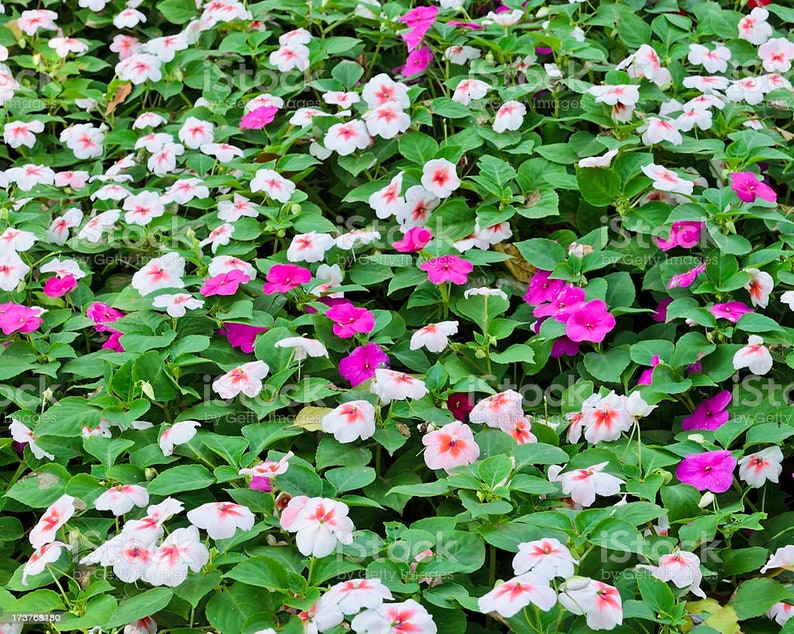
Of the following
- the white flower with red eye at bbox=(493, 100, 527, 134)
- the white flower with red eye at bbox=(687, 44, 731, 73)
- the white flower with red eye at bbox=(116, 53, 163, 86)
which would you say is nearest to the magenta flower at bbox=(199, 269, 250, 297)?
the white flower with red eye at bbox=(493, 100, 527, 134)

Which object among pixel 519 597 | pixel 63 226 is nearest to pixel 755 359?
pixel 519 597

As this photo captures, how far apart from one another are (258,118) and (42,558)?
1.61 m

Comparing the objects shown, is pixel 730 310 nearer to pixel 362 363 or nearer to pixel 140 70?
pixel 362 363

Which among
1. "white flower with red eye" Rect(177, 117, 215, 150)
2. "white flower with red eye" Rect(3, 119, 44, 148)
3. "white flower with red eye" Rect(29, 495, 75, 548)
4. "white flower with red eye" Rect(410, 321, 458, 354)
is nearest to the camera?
"white flower with red eye" Rect(29, 495, 75, 548)

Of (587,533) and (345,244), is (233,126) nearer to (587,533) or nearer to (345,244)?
(345,244)

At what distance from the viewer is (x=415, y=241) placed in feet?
8.46

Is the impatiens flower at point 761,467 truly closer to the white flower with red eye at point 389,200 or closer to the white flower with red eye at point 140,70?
the white flower with red eye at point 389,200

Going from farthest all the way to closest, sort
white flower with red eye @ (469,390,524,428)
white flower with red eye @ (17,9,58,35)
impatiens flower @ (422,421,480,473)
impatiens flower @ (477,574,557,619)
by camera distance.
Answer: white flower with red eye @ (17,9,58,35), white flower with red eye @ (469,390,524,428), impatiens flower @ (422,421,480,473), impatiens flower @ (477,574,557,619)

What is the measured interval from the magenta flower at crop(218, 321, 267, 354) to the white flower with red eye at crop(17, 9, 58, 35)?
5.78ft

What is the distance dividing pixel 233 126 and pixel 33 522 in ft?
4.54

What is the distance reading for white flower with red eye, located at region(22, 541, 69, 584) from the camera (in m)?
1.83

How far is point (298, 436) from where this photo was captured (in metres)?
2.25

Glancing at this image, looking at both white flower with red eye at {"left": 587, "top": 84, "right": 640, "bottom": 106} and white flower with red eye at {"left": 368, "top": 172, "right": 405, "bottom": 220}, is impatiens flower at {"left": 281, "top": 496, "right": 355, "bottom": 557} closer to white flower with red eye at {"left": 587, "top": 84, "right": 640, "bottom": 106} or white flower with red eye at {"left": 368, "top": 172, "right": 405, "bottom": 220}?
white flower with red eye at {"left": 368, "top": 172, "right": 405, "bottom": 220}

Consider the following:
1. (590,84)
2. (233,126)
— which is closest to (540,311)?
(590,84)
